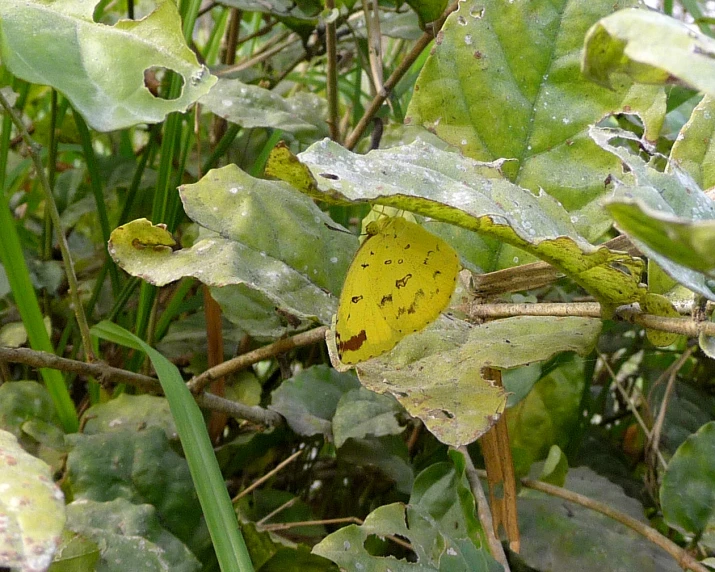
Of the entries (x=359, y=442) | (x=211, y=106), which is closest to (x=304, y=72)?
(x=211, y=106)

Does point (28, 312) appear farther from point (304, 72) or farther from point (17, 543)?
point (304, 72)

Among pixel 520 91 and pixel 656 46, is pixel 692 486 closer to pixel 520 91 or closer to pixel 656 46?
pixel 520 91

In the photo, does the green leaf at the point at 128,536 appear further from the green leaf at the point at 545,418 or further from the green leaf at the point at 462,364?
the green leaf at the point at 545,418

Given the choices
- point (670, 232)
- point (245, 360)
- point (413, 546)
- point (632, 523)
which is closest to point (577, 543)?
point (632, 523)

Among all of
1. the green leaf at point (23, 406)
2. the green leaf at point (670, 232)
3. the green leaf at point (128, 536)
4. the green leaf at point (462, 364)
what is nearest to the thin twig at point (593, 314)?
the green leaf at point (462, 364)

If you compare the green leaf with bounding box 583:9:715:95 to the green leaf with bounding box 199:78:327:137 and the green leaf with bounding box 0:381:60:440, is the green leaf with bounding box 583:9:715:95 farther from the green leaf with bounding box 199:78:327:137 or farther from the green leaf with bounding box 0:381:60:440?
the green leaf with bounding box 0:381:60:440
